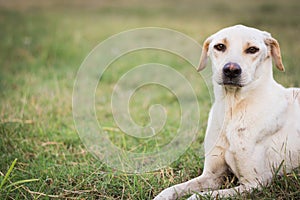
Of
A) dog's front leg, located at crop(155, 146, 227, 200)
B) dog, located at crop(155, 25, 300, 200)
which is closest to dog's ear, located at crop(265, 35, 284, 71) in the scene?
dog, located at crop(155, 25, 300, 200)

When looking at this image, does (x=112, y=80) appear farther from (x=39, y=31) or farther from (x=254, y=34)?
(x=254, y=34)

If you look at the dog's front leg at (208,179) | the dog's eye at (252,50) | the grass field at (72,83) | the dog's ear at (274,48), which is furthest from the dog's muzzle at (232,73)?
the grass field at (72,83)

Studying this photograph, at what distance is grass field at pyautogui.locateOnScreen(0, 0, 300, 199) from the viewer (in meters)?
3.45

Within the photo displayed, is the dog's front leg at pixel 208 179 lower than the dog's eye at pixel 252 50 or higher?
A: lower

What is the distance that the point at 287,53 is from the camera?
7.81 metres

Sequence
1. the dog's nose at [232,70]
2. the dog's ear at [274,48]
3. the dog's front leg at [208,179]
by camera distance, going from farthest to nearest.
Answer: the dog's ear at [274,48]
the dog's front leg at [208,179]
the dog's nose at [232,70]

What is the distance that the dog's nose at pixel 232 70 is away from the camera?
A: 3.08 meters

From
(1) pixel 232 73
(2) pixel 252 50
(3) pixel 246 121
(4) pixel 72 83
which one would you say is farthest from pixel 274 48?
(4) pixel 72 83

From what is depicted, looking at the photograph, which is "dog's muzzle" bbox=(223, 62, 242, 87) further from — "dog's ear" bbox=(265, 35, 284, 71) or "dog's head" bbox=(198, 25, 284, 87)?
"dog's ear" bbox=(265, 35, 284, 71)

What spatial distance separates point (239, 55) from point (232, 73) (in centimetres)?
16

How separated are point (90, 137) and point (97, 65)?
351cm

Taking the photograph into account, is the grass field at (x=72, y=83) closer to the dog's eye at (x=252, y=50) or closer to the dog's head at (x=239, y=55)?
the dog's head at (x=239, y=55)

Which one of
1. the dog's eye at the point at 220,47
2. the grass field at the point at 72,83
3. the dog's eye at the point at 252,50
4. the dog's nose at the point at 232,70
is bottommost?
the grass field at the point at 72,83

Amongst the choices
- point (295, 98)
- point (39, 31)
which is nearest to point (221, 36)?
point (295, 98)
